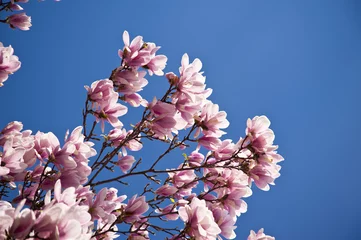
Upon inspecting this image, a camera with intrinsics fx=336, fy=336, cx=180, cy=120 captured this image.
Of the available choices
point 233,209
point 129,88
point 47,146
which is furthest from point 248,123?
point 47,146

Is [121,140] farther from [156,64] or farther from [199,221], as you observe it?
[199,221]

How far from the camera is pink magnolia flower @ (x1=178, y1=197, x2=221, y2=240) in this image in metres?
1.25

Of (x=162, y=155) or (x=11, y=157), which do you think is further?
(x=162, y=155)

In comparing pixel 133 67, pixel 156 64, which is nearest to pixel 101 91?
pixel 133 67

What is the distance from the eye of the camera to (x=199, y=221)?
1259 millimetres

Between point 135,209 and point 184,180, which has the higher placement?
point 184,180

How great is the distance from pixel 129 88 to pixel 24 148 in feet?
1.79

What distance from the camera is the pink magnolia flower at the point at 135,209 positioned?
55.9 inches

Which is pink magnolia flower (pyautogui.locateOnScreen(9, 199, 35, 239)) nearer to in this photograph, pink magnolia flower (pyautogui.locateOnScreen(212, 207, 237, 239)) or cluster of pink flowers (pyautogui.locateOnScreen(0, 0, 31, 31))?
pink magnolia flower (pyautogui.locateOnScreen(212, 207, 237, 239))

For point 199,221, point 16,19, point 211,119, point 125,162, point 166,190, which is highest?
point 16,19

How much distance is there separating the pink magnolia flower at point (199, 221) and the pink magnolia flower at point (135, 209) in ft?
0.65

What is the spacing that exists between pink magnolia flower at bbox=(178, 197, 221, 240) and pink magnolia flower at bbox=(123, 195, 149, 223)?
20 cm

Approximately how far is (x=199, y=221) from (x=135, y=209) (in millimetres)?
309

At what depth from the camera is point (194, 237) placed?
130 cm
